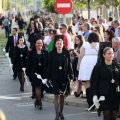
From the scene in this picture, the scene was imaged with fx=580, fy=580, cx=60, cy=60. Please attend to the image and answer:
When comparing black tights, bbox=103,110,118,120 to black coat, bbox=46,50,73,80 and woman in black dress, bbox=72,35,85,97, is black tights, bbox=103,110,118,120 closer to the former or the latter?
black coat, bbox=46,50,73,80

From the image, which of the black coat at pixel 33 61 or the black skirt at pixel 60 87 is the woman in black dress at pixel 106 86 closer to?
the black skirt at pixel 60 87

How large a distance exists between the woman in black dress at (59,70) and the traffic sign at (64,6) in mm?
6344

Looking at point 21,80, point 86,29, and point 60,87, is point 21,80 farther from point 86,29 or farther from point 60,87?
point 60,87

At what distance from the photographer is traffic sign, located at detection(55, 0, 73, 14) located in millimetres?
17734

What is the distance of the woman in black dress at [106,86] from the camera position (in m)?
9.02

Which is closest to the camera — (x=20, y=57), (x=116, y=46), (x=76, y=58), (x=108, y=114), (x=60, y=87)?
(x=108, y=114)

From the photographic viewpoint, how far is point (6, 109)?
13148mm

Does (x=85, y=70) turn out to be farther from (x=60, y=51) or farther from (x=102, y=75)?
(x=102, y=75)

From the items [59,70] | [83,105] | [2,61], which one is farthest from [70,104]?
[2,61]

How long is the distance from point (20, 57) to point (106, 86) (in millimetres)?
7596

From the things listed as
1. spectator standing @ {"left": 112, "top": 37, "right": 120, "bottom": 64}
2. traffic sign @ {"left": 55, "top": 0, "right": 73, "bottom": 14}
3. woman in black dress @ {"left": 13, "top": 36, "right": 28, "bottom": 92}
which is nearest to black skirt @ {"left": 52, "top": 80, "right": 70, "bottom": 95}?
spectator standing @ {"left": 112, "top": 37, "right": 120, "bottom": 64}

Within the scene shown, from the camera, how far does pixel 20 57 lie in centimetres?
1642

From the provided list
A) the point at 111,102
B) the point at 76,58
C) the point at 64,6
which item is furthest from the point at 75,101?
the point at 64,6

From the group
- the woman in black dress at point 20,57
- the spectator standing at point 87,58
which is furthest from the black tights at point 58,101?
the woman in black dress at point 20,57
